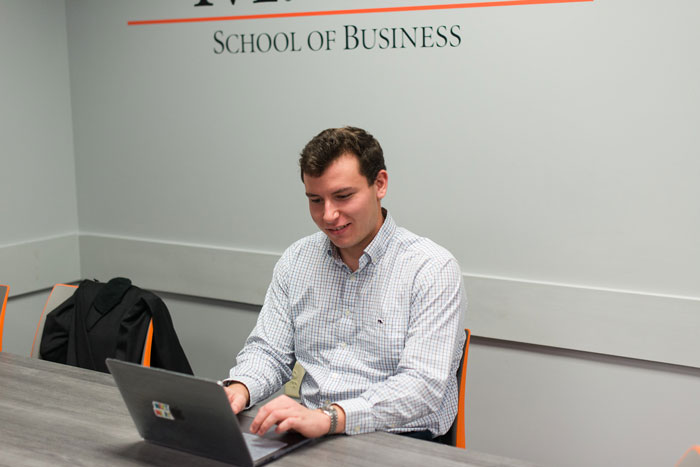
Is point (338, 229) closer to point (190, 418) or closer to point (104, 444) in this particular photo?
point (190, 418)

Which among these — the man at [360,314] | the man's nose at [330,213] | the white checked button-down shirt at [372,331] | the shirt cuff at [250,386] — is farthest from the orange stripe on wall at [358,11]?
the shirt cuff at [250,386]

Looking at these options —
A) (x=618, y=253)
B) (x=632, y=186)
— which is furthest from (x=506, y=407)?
(x=632, y=186)

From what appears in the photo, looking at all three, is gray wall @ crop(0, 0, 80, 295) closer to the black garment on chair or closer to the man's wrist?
the black garment on chair

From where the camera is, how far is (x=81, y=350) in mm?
3074

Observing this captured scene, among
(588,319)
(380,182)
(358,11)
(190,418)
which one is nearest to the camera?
(190,418)

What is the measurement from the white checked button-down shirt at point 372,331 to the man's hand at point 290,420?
0.19 meters

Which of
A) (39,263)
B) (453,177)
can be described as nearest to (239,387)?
(453,177)

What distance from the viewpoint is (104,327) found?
306cm

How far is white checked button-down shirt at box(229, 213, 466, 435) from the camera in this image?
6.44ft

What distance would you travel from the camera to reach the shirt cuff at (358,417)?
180 cm

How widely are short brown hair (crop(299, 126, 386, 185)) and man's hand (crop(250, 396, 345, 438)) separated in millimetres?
674

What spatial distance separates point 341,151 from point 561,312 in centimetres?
129

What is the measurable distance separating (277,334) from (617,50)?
1609 millimetres

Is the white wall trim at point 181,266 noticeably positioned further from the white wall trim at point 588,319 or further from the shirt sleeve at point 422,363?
the shirt sleeve at point 422,363
